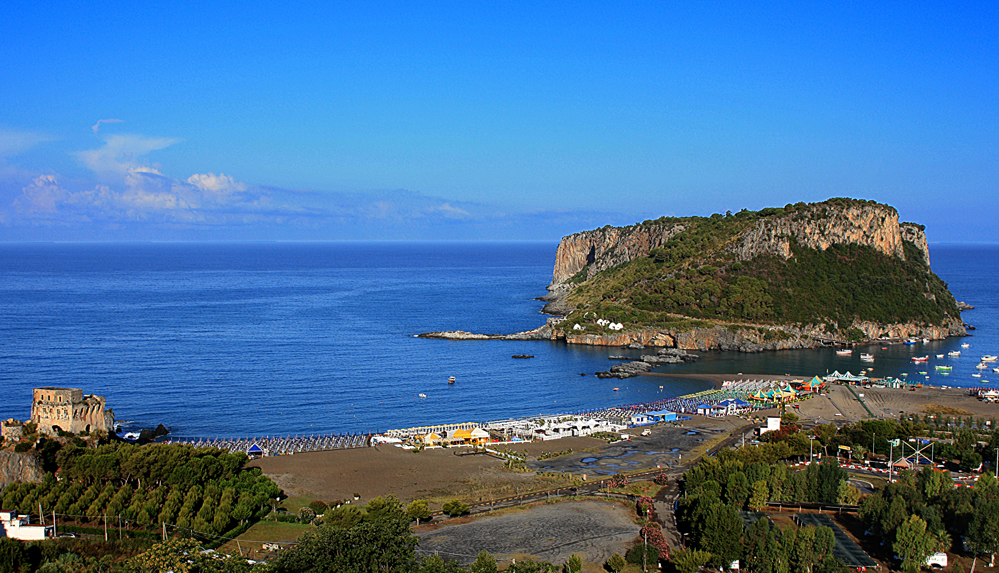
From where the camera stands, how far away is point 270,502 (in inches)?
1615

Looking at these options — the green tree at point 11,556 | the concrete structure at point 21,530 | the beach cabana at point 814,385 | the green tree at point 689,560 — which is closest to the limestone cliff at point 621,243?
the beach cabana at point 814,385

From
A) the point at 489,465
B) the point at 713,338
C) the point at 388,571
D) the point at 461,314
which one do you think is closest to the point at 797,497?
the point at 489,465

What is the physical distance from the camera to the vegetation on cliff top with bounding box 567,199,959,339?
114750 mm

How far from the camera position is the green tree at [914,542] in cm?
3359

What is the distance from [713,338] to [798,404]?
120 feet

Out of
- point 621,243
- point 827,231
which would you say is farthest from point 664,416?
point 621,243

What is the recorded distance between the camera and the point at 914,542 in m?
33.7

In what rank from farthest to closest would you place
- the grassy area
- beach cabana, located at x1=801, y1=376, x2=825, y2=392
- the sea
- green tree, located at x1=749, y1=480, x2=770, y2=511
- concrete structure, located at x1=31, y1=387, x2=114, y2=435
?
beach cabana, located at x1=801, y1=376, x2=825, y2=392
the sea
concrete structure, located at x1=31, y1=387, x2=114, y2=435
green tree, located at x1=749, y1=480, x2=770, y2=511
the grassy area

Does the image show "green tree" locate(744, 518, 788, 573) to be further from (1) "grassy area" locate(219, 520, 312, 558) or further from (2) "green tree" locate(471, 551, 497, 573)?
(1) "grassy area" locate(219, 520, 312, 558)

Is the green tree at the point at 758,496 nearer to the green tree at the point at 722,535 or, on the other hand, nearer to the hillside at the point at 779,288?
the green tree at the point at 722,535

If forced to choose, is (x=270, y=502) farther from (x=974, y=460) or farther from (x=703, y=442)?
(x=974, y=460)

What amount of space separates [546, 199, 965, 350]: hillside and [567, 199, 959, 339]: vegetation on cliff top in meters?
0.16

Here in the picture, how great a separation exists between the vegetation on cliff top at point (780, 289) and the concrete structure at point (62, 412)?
238 feet

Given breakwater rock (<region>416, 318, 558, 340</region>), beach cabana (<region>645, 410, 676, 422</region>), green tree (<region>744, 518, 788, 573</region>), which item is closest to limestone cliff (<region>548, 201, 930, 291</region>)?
breakwater rock (<region>416, 318, 558, 340</region>)
